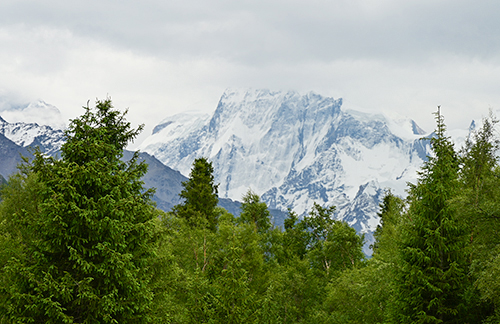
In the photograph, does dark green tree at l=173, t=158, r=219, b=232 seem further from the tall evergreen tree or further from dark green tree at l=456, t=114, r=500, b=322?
dark green tree at l=456, t=114, r=500, b=322

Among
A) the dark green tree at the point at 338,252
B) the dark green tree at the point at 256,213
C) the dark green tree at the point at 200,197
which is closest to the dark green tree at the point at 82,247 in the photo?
the dark green tree at the point at 338,252

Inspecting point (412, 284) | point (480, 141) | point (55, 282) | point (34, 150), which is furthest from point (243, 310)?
point (480, 141)

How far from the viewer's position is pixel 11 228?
25641 mm

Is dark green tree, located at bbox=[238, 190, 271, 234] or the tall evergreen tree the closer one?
the tall evergreen tree

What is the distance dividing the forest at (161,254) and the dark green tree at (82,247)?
5cm

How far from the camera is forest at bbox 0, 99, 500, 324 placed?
16531 millimetres

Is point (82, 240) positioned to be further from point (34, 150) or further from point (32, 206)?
point (32, 206)

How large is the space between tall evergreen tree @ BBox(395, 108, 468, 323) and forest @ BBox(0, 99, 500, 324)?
0.07 m

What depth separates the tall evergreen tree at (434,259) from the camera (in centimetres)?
2308

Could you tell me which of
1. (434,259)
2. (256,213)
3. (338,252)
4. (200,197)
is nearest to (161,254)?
(434,259)

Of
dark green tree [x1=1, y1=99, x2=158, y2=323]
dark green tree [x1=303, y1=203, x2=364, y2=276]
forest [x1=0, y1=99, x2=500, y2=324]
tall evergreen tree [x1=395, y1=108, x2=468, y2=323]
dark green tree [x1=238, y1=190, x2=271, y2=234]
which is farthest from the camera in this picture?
dark green tree [x1=238, y1=190, x2=271, y2=234]

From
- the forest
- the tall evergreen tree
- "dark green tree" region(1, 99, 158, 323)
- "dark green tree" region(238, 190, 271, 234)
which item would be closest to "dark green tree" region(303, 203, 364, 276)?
"dark green tree" region(238, 190, 271, 234)

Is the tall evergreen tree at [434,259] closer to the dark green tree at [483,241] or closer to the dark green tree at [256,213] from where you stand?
the dark green tree at [483,241]

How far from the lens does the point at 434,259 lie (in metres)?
23.8
